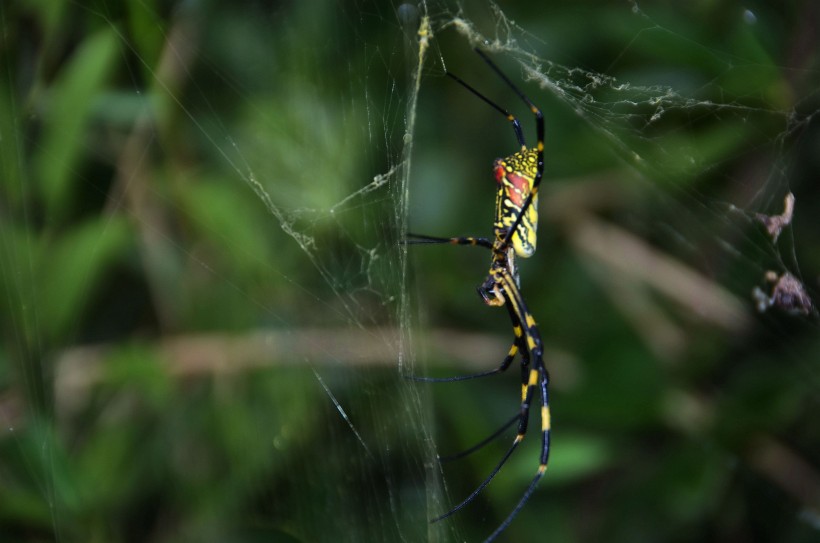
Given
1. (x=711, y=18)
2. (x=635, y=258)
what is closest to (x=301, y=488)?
(x=635, y=258)

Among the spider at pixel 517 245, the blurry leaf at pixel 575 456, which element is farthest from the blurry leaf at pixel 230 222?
the blurry leaf at pixel 575 456

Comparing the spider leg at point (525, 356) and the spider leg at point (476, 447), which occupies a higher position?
the spider leg at point (525, 356)

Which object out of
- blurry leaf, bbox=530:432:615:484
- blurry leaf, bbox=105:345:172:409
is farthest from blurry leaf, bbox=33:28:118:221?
blurry leaf, bbox=530:432:615:484

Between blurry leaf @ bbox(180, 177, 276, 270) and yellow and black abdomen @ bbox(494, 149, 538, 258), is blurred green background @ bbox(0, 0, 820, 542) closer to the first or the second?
blurry leaf @ bbox(180, 177, 276, 270)

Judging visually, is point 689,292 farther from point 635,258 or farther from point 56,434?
point 56,434

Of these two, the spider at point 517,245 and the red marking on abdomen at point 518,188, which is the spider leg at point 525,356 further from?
the red marking on abdomen at point 518,188

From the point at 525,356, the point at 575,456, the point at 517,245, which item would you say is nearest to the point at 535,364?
the point at 525,356
